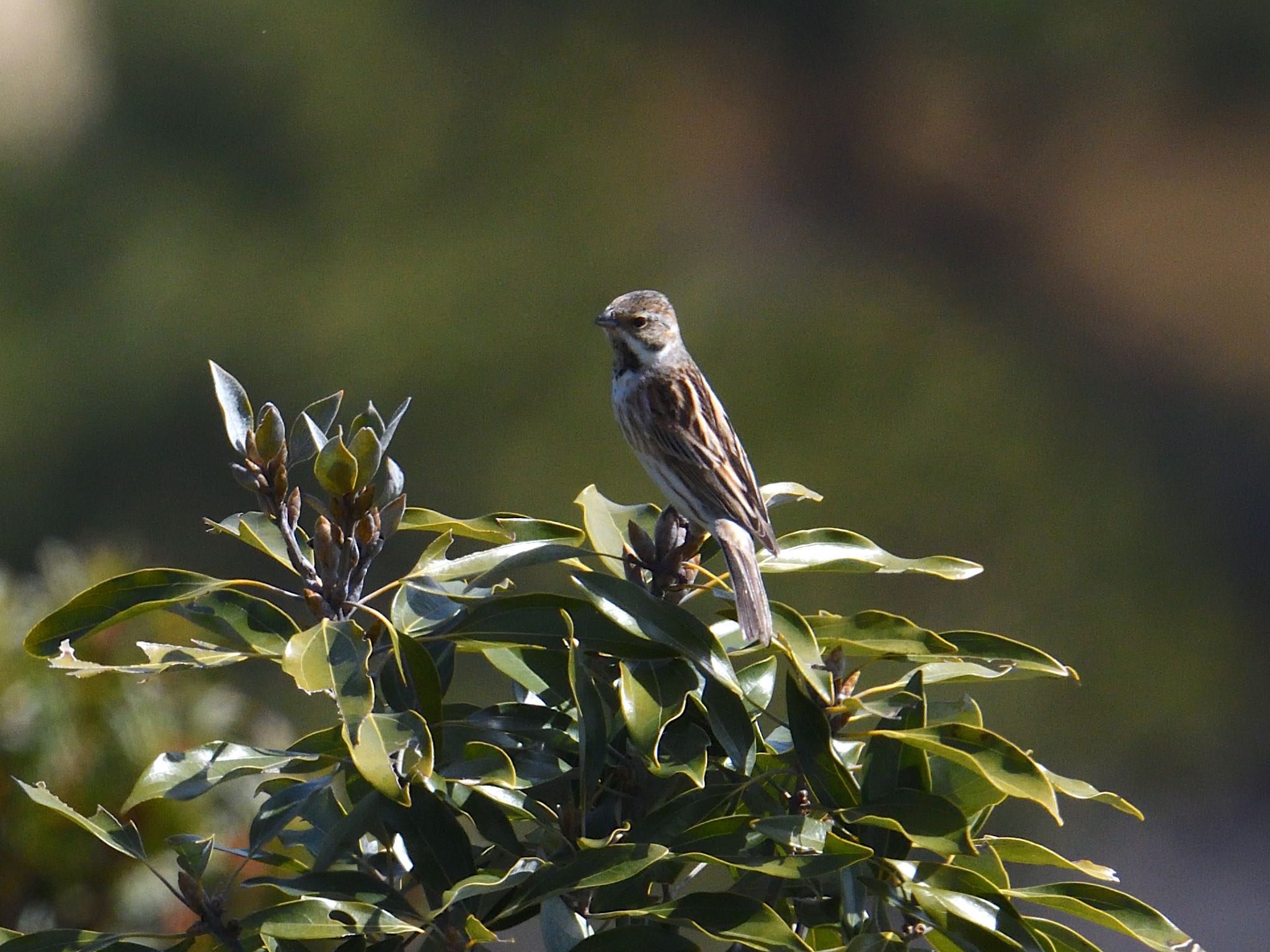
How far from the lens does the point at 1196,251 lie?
5.00m

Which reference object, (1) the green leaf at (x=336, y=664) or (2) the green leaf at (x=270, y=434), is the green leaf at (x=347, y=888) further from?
(2) the green leaf at (x=270, y=434)

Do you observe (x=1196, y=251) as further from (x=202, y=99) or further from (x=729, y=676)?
(x=729, y=676)

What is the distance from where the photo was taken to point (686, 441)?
1638 mm

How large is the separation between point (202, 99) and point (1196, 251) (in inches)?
151


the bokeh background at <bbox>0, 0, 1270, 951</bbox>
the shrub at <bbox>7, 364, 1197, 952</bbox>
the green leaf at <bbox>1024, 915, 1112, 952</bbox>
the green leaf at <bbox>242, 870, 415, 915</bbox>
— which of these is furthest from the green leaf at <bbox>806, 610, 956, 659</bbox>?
the bokeh background at <bbox>0, 0, 1270, 951</bbox>

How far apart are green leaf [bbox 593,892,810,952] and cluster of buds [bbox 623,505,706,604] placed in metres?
0.34

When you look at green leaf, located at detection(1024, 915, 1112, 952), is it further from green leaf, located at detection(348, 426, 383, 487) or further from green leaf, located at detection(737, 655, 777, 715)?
green leaf, located at detection(348, 426, 383, 487)

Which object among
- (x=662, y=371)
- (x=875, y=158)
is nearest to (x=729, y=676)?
(x=662, y=371)

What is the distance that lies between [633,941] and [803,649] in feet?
0.92

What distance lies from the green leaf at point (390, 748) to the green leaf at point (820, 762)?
298mm

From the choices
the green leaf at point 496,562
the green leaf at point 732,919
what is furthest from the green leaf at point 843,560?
the green leaf at point 732,919

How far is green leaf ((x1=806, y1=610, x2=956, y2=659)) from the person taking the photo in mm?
1111

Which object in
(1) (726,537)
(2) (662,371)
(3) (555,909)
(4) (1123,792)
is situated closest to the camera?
(3) (555,909)

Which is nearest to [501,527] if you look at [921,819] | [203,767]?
[203,767]
